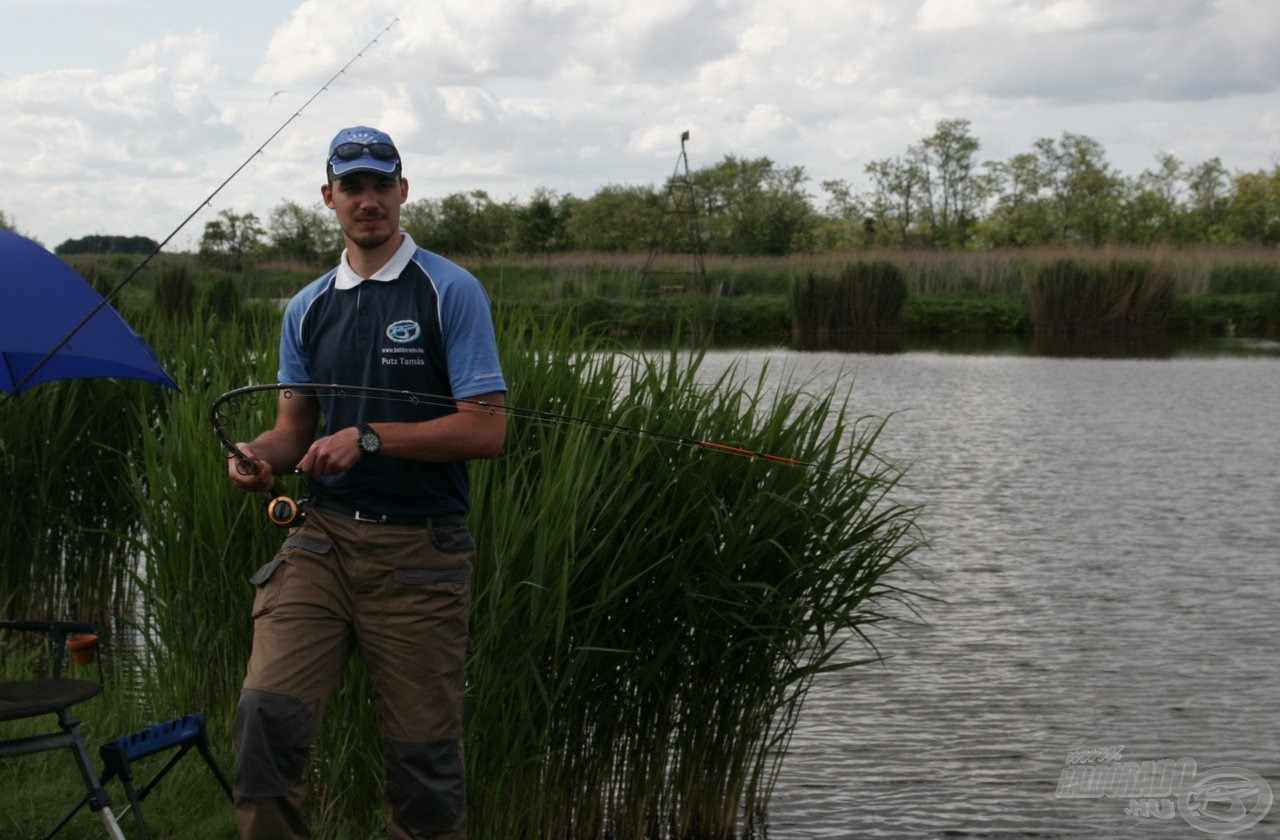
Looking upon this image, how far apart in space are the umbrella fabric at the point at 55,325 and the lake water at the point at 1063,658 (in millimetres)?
2517

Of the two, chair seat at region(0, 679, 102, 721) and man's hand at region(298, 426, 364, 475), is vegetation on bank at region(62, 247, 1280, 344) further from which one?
man's hand at region(298, 426, 364, 475)

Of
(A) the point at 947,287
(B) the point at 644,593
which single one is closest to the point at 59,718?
(B) the point at 644,593

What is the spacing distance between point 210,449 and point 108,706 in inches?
54.7

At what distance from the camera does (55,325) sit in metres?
4.13

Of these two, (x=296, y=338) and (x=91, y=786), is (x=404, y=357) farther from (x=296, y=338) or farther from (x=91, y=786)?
(x=91, y=786)

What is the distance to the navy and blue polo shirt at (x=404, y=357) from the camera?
3264 mm

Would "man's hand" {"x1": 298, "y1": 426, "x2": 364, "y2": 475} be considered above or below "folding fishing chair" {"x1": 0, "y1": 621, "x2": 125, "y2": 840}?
above

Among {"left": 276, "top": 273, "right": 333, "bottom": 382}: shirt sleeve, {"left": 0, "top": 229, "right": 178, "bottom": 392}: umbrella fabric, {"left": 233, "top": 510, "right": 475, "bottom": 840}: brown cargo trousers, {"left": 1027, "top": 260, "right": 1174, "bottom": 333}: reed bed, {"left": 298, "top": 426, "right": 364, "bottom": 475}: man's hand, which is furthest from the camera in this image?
{"left": 1027, "top": 260, "right": 1174, "bottom": 333}: reed bed

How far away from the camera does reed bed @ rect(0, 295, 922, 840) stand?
14.1 feet

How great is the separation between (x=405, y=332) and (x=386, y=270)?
16 cm

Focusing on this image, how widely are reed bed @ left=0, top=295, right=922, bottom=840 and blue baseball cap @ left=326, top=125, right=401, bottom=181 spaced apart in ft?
3.95

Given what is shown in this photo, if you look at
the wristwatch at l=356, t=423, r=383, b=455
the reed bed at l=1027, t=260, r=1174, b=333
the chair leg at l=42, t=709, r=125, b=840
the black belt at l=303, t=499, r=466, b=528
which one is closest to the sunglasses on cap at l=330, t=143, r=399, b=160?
the wristwatch at l=356, t=423, r=383, b=455

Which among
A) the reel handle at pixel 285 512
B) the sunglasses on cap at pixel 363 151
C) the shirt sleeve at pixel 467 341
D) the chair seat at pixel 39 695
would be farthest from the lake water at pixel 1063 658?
the chair seat at pixel 39 695

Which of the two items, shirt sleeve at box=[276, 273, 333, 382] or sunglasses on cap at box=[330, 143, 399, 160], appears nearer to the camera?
sunglasses on cap at box=[330, 143, 399, 160]
